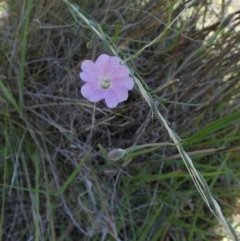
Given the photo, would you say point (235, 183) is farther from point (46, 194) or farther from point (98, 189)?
point (46, 194)

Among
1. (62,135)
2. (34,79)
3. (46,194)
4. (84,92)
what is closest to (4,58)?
(34,79)

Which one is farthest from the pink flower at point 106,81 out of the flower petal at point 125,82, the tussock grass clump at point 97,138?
the tussock grass clump at point 97,138

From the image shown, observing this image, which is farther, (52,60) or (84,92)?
(52,60)

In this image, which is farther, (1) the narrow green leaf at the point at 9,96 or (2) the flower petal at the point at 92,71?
(1) the narrow green leaf at the point at 9,96

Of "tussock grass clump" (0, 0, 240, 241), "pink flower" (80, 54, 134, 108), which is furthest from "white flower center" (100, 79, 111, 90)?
"tussock grass clump" (0, 0, 240, 241)

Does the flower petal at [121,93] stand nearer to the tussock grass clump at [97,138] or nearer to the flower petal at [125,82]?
the flower petal at [125,82]

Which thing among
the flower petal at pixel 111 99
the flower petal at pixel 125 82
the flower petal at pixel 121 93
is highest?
the flower petal at pixel 125 82
